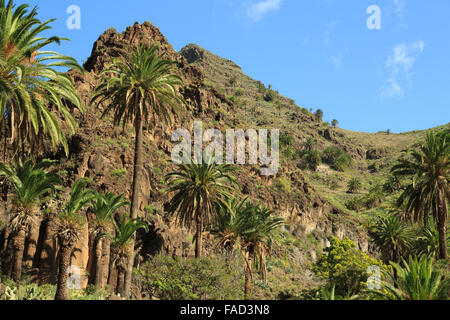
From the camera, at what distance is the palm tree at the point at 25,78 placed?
19031 mm

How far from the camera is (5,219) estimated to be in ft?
101

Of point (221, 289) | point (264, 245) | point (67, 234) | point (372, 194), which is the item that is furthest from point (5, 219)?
point (372, 194)

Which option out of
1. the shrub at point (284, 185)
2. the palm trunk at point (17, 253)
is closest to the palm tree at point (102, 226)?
the palm trunk at point (17, 253)

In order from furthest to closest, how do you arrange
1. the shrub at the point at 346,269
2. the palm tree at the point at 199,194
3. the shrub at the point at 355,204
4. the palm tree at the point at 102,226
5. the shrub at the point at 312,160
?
the shrub at the point at 312,160, the shrub at the point at 355,204, the shrub at the point at 346,269, the palm tree at the point at 199,194, the palm tree at the point at 102,226

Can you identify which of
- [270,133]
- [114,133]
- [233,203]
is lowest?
[233,203]

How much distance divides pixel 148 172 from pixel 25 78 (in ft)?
87.4

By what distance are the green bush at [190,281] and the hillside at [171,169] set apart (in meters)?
3.29

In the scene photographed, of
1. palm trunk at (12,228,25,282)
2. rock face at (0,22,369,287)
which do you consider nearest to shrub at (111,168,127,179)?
rock face at (0,22,369,287)

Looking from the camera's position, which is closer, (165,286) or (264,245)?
(165,286)

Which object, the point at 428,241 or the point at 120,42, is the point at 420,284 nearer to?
the point at 428,241

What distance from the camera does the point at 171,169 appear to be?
55.4 m

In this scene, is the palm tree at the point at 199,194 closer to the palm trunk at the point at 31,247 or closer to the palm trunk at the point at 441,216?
the palm trunk at the point at 31,247
